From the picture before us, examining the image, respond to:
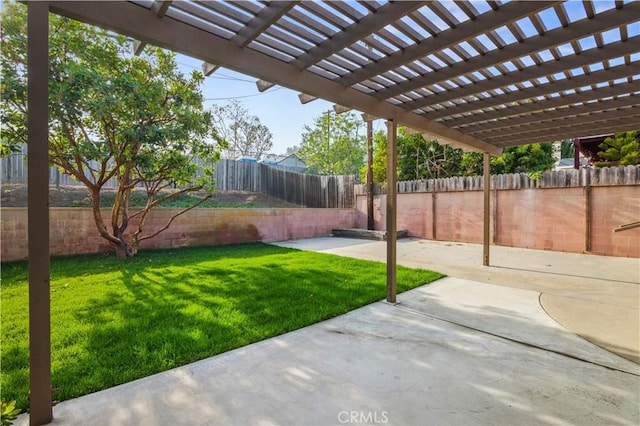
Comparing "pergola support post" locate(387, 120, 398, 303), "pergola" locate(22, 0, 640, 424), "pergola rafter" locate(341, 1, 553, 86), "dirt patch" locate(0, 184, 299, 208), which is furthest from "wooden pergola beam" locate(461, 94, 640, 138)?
"dirt patch" locate(0, 184, 299, 208)

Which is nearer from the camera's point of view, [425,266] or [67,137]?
[67,137]

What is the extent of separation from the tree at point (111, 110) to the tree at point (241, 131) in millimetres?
13043

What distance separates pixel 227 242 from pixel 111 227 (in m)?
2.77

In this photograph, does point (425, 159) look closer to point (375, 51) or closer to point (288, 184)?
point (288, 184)

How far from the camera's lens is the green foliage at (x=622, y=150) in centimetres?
878

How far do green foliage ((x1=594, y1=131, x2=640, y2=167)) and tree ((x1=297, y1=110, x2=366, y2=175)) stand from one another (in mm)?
Answer: 12683

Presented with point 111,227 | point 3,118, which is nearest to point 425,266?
point 111,227

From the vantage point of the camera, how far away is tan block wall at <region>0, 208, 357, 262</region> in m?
5.41

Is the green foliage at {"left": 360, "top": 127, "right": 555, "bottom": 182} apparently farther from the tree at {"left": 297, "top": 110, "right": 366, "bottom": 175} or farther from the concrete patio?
the concrete patio

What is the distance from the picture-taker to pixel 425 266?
570 centimetres

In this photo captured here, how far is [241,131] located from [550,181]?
1861cm

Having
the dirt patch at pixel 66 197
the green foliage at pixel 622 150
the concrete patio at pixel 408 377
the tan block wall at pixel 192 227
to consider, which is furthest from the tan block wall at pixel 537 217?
the dirt patch at pixel 66 197

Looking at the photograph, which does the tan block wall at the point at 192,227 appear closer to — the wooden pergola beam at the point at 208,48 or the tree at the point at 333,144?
the wooden pergola beam at the point at 208,48

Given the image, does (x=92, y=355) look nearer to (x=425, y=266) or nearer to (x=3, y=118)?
(x=3, y=118)
